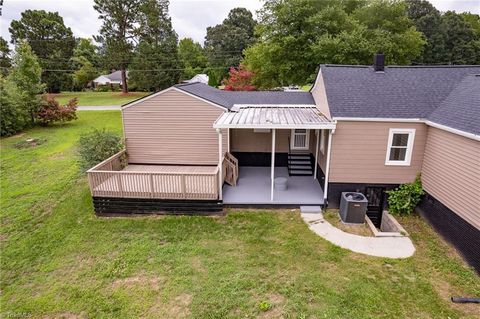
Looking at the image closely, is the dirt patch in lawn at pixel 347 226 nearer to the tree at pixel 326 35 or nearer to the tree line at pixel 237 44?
the tree at pixel 326 35

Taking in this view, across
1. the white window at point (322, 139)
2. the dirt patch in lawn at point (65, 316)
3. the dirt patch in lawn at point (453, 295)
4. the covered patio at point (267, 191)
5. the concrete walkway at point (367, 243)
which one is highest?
the white window at point (322, 139)

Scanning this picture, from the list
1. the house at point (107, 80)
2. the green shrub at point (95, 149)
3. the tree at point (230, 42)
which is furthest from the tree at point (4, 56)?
the green shrub at point (95, 149)

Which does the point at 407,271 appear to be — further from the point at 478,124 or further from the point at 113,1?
the point at 113,1

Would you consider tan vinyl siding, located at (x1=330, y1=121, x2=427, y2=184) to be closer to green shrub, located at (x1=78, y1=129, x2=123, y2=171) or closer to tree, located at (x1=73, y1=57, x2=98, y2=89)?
green shrub, located at (x1=78, y1=129, x2=123, y2=171)

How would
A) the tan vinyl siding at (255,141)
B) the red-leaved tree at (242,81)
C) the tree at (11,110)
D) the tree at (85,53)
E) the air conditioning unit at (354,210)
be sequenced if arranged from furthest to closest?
the tree at (85,53) < the red-leaved tree at (242,81) < the tree at (11,110) < the tan vinyl siding at (255,141) < the air conditioning unit at (354,210)

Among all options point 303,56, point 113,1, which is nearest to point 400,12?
point 303,56

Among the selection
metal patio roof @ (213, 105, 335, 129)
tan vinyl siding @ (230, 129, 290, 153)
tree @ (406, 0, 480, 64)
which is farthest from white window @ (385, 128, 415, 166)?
tree @ (406, 0, 480, 64)

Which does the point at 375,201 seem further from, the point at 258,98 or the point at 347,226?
the point at 258,98
